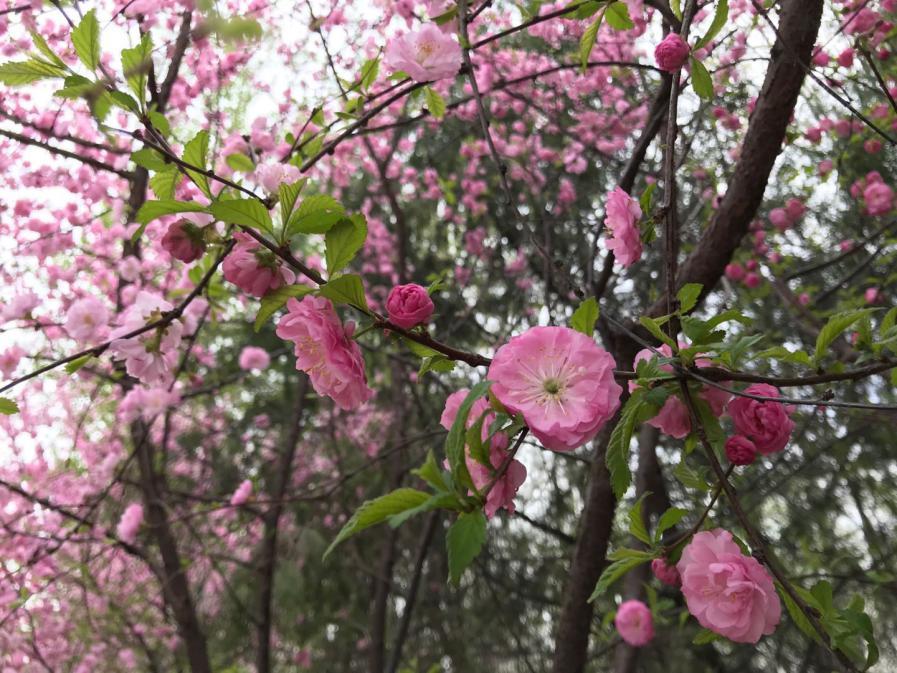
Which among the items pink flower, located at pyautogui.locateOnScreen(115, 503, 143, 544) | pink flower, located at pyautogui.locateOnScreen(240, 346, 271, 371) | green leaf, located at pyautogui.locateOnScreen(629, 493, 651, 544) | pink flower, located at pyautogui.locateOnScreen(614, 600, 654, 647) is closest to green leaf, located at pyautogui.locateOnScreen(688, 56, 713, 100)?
green leaf, located at pyautogui.locateOnScreen(629, 493, 651, 544)

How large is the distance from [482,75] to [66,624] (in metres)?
4.61

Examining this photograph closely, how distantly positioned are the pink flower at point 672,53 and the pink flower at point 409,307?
59 cm

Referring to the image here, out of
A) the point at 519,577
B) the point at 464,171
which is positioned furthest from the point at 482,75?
the point at 519,577


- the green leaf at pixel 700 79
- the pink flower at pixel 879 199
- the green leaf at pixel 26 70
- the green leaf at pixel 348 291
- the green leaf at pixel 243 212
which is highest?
the pink flower at pixel 879 199

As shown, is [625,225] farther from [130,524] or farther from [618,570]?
Answer: [130,524]

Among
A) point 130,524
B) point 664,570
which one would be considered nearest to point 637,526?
point 664,570

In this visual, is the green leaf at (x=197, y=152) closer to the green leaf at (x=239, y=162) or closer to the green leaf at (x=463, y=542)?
the green leaf at (x=239, y=162)

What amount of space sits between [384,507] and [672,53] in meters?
0.79

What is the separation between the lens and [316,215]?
0.69 metres

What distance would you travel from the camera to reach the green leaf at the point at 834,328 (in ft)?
2.32

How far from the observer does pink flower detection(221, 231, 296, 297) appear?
73 centimetres

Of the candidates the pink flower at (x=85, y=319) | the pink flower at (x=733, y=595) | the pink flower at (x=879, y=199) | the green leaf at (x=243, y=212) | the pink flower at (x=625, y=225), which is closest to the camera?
the green leaf at (x=243, y=212)

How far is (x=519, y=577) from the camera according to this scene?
4.39 metres

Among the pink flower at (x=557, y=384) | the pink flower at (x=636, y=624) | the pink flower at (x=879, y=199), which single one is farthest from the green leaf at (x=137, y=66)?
the pink flower at (x=879, y=199)
